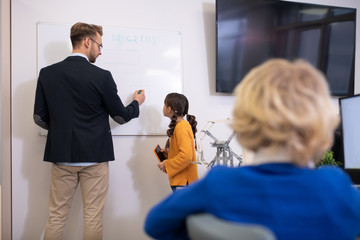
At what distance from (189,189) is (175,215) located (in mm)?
65

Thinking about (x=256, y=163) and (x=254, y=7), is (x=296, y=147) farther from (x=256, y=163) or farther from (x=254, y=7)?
(x=254, y=7)

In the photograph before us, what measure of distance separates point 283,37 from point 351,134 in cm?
172

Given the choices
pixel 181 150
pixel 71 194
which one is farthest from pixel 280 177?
pixel 71 194

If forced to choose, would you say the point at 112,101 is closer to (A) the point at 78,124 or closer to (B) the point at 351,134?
(A) the point at 78,124

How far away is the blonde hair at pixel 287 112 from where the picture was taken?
672mm

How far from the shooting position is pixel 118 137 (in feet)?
8.30

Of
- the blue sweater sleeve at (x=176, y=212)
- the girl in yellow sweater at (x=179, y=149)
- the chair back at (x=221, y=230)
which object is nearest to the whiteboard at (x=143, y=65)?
the girl in yellow sweater at (x=179, y=149)

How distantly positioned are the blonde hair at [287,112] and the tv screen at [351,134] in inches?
31.8

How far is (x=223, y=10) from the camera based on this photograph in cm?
274

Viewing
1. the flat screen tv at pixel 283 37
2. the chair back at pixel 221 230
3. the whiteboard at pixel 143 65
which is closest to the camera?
the chair back at pixel 221 230

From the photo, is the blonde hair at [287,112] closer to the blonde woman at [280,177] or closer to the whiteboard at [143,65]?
the blonde woman at [280,177]

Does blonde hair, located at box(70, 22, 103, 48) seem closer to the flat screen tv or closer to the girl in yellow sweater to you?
the girl in yellow sweater

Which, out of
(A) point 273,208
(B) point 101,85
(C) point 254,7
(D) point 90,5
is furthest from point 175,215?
(C) point 254,7

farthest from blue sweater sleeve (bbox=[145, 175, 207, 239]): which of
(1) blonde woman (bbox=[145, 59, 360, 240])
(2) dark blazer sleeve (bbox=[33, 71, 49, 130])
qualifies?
(2) dark blazer sleeve (bbox=[33, 71, 49, 130])
